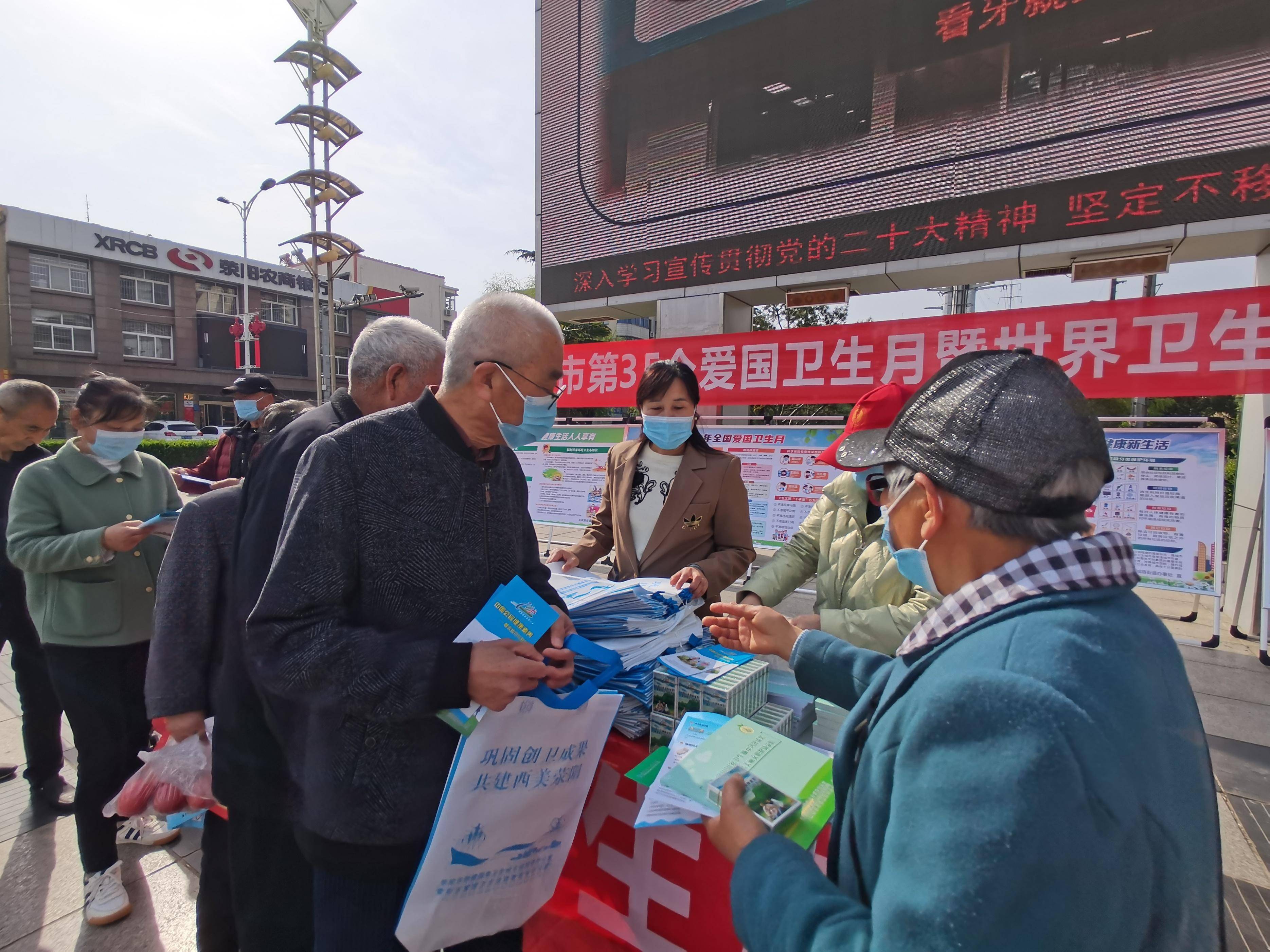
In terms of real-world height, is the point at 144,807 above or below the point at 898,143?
below

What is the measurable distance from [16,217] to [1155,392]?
34573mm

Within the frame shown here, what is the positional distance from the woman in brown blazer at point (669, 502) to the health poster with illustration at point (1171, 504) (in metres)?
2.78

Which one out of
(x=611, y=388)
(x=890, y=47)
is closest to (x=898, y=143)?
(x=890, y=47)

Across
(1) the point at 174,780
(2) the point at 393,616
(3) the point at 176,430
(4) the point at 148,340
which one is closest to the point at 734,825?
(2) the point at 393,616

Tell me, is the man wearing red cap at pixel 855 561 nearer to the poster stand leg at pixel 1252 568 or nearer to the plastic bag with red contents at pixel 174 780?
the plastic bag with red contents at pixel 174 780

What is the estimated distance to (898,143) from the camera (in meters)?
4.62

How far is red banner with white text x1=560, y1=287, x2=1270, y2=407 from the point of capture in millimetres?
3564

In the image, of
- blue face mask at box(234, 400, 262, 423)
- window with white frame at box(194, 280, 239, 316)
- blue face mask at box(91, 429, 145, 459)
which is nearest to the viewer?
blue face mask at box(91, 429, 145, 459)

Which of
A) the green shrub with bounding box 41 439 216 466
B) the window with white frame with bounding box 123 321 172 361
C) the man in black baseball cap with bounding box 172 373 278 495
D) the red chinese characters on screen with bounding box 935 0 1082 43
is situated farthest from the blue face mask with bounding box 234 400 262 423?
the window with white frame with bounding box 123 321 172 361

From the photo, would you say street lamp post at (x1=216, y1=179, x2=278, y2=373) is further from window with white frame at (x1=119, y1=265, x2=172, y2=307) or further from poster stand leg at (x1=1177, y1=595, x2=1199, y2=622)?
poster stand leg at (x1=1177, y1=595, x2=1199, y2=622)

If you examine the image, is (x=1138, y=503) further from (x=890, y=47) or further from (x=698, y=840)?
(x=698, y=840)

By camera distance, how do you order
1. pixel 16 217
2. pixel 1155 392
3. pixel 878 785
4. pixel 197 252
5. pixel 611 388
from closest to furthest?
1. pixel 878 785
2. pixel 1155 392
3. pixel 611 388
4. pixel 16 217
5. pixel 197 252

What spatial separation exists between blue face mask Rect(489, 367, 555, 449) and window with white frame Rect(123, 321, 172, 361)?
3413 centimetres

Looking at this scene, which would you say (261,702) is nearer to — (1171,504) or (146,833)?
(146,833)
